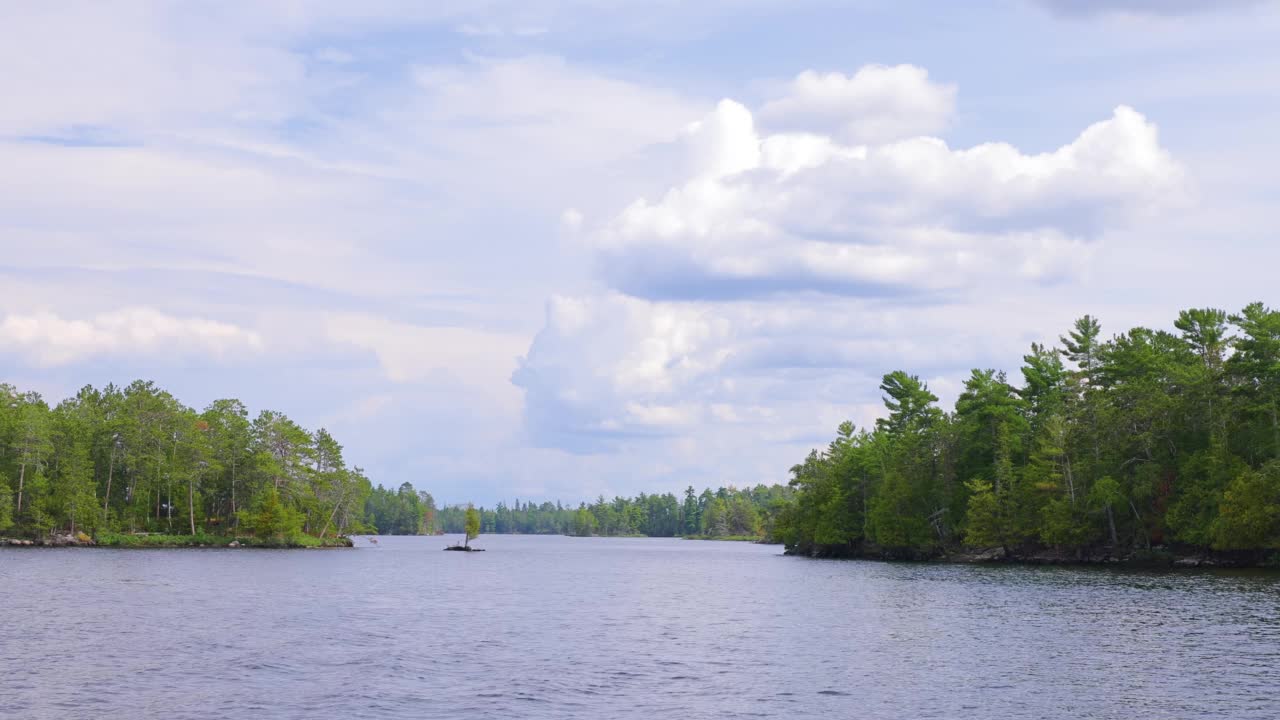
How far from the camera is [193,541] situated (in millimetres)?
160375

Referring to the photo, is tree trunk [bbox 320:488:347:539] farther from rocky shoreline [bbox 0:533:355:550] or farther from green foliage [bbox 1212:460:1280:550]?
green foliage [bbox 1212:460:1280:550]

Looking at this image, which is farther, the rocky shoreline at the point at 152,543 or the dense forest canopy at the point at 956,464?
the rocky shoreline at the point at 152,543

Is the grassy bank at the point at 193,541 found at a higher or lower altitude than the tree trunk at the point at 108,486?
lower

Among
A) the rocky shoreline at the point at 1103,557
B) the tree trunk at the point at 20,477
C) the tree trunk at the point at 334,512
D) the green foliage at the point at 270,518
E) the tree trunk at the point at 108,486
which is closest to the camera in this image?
the rocky shoreline at the point at 1103,557

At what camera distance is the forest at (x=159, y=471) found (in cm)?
14750

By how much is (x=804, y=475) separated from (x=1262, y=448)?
8228cm

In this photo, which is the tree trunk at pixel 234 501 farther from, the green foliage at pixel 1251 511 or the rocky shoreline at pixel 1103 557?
the green foliage at pixel 1251 511

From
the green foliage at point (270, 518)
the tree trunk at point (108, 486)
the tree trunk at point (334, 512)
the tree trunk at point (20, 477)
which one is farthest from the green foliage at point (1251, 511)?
the tree trunk at point (20, 477)

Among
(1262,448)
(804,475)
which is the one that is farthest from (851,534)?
(1262,448)

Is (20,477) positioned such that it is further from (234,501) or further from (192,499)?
(234,501)

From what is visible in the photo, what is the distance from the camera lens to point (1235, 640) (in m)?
49.7

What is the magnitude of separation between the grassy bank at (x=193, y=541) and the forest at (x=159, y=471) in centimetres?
33

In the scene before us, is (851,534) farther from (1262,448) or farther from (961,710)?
(961,710)

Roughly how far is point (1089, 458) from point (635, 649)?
86.0 meters
